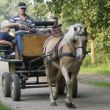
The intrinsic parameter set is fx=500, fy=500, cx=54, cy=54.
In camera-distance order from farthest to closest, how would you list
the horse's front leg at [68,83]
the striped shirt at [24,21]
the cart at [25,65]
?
the striped shirt at [24,21] < the cart at [25,65] < the horse's front leg at [68,83]

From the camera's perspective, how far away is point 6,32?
14633 millimetres

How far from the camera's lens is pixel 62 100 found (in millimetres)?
13883

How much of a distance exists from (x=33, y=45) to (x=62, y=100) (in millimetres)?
1738

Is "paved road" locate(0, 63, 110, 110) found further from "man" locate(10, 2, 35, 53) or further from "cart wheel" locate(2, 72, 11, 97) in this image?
"man" locate(10, 2, 35, 53)

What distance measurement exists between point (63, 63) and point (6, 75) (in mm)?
2688

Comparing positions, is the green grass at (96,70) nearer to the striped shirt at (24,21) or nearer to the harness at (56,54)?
the striped shirt at (24,21)

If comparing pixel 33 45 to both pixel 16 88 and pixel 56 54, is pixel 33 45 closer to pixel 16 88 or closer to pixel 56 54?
pixel 16 88

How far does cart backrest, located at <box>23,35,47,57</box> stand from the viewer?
14.0 meters

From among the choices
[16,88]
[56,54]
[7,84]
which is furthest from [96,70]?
[56,54]

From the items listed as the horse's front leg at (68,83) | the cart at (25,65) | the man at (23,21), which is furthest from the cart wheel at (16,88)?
the horse's front leg at (68,83)

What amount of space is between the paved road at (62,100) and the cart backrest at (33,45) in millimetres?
1328

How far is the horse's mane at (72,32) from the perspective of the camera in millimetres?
11961

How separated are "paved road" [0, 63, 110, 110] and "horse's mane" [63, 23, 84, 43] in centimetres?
→ 172

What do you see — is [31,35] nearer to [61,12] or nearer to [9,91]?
[9,91]
